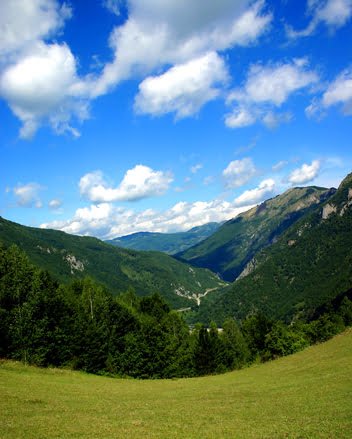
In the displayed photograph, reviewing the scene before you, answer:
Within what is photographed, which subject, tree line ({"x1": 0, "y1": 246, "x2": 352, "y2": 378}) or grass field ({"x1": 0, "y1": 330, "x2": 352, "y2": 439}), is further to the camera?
tree line ({"x1": 0, "y1": 246, "x2": 352, "y2": 378})

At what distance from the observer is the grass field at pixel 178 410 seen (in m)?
22.2

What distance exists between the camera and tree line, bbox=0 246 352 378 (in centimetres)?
5388

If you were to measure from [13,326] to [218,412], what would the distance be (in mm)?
34959

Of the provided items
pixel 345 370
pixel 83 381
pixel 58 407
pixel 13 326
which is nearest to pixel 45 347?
pixel 13 326

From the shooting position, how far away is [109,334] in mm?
73938

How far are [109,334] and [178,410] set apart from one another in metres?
45.6

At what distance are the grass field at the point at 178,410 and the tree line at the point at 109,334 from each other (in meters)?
7.73

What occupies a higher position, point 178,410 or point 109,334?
point 109,334

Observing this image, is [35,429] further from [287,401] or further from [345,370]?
[345,370]

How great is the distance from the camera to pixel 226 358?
3853 inches

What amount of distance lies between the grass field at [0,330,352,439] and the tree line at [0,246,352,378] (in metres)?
7.73

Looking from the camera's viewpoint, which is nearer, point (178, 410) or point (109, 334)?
point (178, 410)

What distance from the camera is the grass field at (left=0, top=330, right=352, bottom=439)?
72.9 ft

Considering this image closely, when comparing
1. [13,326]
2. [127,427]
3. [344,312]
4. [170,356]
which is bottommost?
[344,312]
